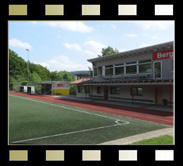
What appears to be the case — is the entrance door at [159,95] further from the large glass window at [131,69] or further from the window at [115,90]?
the window at [115,90]

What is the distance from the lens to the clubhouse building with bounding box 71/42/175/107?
20.0 m

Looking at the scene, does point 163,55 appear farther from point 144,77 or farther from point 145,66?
point 144,77

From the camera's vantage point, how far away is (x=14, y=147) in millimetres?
3002

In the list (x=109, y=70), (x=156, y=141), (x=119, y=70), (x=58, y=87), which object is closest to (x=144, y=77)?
(x=119, y=70)

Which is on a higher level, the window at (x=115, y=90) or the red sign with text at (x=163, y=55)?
the red sign with text at (x=163, y=55)

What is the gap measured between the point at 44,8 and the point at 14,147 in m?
2.54

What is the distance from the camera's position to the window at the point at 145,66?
2252 centimetres

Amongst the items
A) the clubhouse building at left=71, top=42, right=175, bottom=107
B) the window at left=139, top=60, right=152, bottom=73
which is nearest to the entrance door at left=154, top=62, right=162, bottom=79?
the clubhouse building at left=71, top=42, right=175, bottom=107

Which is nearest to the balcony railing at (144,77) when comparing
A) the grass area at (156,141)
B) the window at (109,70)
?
the window at (109,70)

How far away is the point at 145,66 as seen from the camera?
75.7 ft

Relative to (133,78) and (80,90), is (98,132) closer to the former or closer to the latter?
(133,78)

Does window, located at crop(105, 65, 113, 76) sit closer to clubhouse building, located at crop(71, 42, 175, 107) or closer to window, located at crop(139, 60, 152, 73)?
clubhouse building, located at crop(71, 42, 175, 107)
